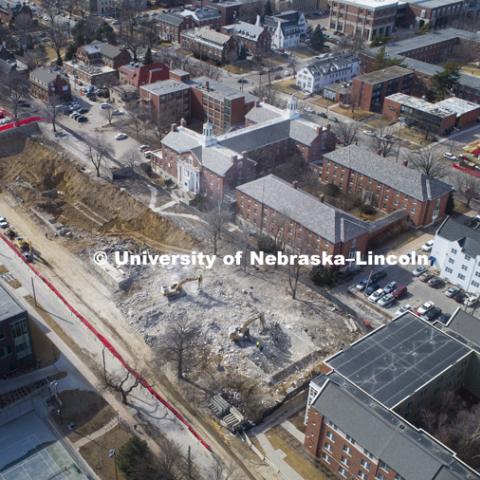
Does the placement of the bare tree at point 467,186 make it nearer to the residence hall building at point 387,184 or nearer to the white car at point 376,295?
the residence hall building at point 387,184

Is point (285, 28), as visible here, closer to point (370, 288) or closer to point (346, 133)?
point (346, 133)

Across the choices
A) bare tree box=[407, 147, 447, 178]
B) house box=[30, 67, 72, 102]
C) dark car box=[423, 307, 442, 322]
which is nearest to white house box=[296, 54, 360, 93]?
bare tree box=[407, 147, 447, 178]

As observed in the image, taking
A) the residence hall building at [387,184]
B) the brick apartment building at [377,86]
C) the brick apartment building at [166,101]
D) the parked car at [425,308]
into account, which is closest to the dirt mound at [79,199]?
the brick apartment building at [166,101]

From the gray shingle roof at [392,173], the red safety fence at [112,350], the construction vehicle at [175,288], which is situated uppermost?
the gray shingle roof at [392,173]

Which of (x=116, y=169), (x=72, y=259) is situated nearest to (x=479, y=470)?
(x=72, y=259)

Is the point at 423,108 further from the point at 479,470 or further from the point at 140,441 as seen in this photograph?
the point at 140,441

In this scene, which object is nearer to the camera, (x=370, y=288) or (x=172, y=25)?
(x=370, y=288)

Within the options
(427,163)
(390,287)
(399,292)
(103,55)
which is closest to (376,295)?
(390,287)
